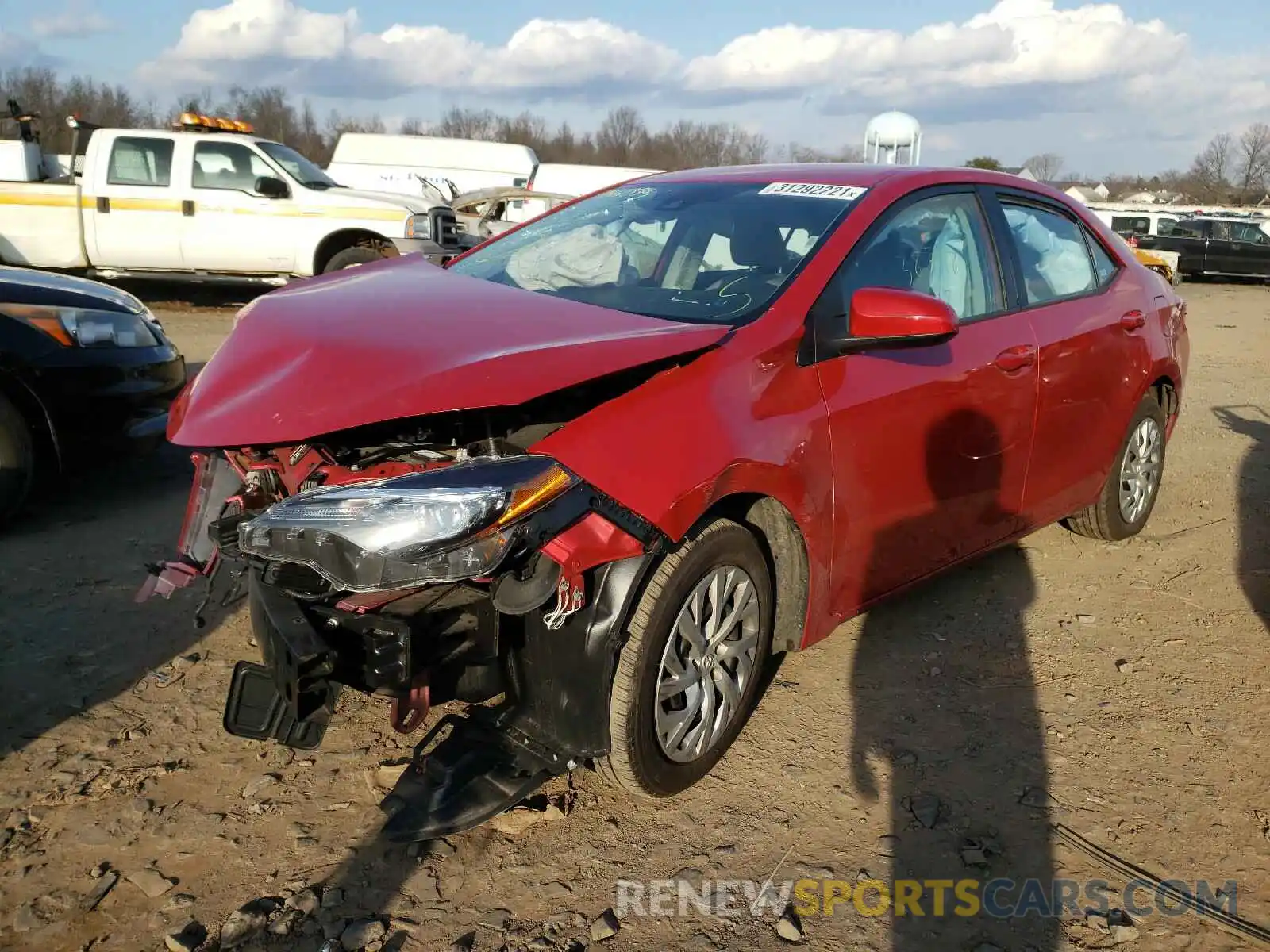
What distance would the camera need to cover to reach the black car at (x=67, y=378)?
439 cm

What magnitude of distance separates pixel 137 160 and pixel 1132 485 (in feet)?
35.5

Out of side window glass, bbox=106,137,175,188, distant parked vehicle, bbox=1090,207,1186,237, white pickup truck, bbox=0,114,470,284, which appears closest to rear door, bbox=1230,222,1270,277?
distant parked vehicle, bbox=1090,207,1186,237

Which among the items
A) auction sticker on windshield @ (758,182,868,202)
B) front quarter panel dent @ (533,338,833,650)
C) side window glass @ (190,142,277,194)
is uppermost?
side window glass @ (190,142,277,194)

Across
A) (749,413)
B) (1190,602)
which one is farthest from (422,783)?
(1190,602)

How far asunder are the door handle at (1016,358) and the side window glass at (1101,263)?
2.97 feet

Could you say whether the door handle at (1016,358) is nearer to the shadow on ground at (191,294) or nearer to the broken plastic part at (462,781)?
the broken plastic part at (462,781)

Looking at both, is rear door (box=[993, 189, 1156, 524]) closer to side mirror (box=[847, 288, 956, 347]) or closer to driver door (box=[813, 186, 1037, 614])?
driver door (box=[813, 186, 1037, 614])

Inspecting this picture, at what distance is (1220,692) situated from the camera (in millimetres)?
3508

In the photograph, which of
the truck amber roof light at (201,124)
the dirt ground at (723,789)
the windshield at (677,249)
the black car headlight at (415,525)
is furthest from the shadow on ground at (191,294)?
the black car headlight at (415,525)

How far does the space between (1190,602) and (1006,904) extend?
7.96ft

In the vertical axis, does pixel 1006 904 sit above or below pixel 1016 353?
below

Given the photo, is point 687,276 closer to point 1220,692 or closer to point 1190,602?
point 1220,692

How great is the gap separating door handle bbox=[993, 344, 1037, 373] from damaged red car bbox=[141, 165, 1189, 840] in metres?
0.01

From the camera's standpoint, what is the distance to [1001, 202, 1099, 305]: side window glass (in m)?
3.91
